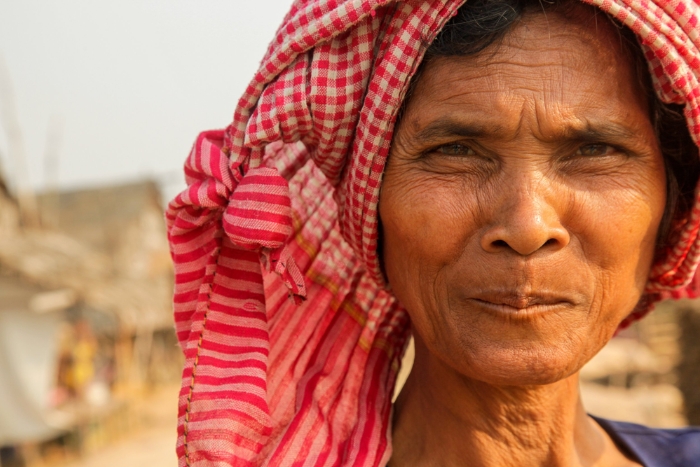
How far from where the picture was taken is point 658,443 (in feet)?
6.50

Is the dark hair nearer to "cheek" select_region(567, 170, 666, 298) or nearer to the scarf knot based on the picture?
"cheek" select_region(567, 170, 666, 298)

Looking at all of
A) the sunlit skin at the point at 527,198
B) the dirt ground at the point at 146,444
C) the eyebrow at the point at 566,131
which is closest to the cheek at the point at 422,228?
the sunlit skin at the point at 527,198

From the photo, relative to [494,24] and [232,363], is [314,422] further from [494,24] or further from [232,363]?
[494,24]

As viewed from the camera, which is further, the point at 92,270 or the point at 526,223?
the point at 92,270

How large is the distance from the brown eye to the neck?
61 cm

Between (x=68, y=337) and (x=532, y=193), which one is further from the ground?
(x=532, y=193)

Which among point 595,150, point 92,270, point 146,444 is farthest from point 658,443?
point 92,270

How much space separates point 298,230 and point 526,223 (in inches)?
28.8

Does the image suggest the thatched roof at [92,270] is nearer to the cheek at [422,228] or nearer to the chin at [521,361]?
the cheek at [422,228]

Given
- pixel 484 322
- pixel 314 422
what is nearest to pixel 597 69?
pixel 484 322

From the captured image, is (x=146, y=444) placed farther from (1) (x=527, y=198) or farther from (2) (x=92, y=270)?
(1) (x=527, y=198)

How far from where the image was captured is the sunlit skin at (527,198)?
1476 millimetres

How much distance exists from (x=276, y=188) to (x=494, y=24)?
0.62 m

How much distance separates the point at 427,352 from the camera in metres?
1.87
